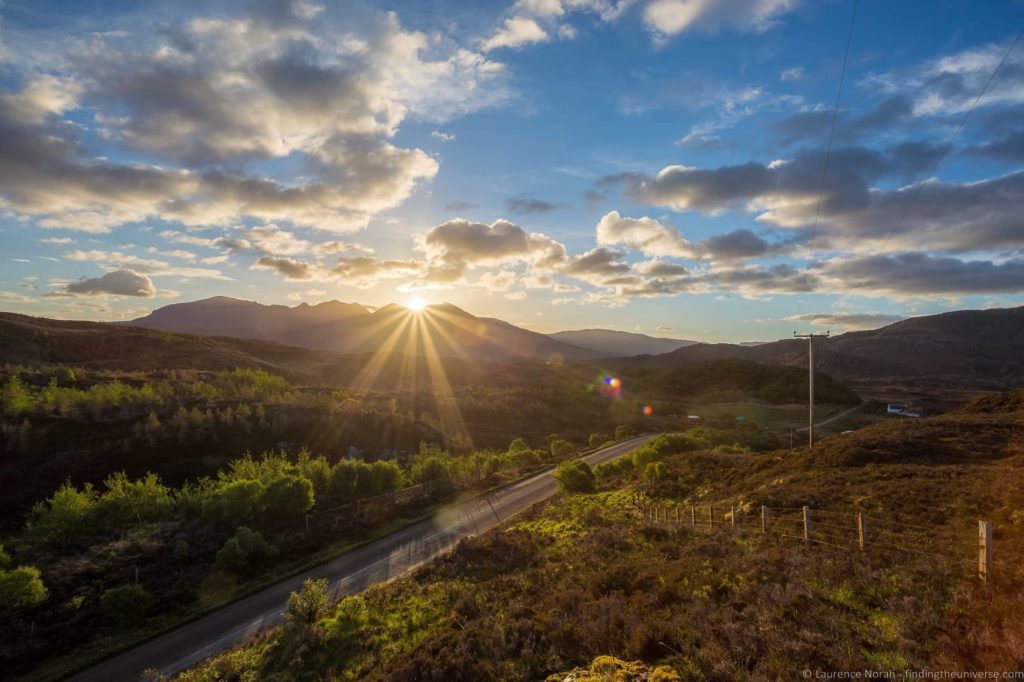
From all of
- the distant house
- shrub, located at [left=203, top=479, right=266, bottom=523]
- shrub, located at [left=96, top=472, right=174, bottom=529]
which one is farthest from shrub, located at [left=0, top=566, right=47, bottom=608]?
the distant house

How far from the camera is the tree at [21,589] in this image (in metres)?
15.9

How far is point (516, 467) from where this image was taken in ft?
163

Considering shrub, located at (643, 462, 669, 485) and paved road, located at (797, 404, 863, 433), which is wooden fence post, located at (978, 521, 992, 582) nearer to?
shrub, located at (643, 462, 669, 485)

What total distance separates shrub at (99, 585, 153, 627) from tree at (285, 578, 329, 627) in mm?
6876

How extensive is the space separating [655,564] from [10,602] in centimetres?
2079

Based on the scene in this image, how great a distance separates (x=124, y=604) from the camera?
56.3ft

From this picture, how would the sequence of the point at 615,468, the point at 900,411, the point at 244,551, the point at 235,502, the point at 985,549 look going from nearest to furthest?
the point at 985,549, the point at 244,551, the point at 235,502, the point at 615,468, the point at 900,411

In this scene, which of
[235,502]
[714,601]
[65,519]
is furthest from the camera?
[235,502]

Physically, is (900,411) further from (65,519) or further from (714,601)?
(65,519)

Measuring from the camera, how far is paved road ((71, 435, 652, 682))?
1467 cm

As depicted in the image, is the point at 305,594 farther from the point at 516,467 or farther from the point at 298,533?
the point at 516,467

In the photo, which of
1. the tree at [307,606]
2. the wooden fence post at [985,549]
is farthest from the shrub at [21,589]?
the wooden fence post at [985,549]

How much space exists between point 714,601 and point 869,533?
8327 mm

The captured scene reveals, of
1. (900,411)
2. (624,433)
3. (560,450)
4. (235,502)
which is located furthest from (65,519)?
A: (900,411)
